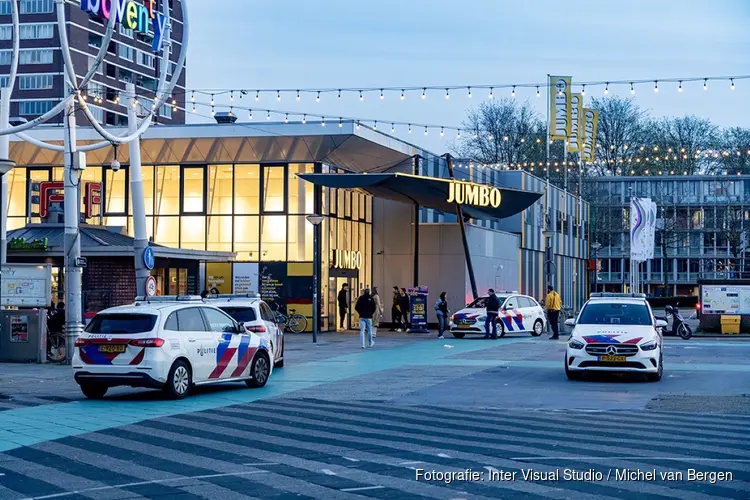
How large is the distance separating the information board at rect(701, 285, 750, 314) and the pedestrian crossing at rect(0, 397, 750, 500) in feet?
86.4

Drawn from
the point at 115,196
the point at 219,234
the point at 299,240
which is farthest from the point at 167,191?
the point at 299,240

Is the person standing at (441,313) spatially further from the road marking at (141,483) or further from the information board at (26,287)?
the road marking at (141,483)

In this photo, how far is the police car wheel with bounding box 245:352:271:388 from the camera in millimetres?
19625

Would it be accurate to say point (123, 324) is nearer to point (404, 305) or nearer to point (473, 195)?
point (473, 195)

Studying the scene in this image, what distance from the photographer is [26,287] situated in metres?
25.6

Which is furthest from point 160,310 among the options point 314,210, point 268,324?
point 314,210

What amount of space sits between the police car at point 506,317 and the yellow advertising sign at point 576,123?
12.4 m

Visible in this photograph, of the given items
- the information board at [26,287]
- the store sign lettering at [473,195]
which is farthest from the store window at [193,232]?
Result: the information board at [26,287]

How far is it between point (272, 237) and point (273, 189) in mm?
1762

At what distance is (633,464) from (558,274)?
5611cm

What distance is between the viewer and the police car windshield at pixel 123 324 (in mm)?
17250

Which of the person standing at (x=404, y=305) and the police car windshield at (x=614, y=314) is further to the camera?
the person standing at (x=404, y=305)

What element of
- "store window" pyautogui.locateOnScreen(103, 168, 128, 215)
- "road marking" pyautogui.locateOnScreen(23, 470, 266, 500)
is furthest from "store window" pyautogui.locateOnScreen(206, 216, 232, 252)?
"road marking" pyautogui.locateOnScreen(23, 470, 266, 500)

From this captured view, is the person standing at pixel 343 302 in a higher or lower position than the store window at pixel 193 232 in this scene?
lower
